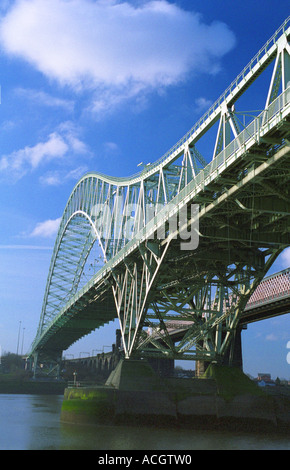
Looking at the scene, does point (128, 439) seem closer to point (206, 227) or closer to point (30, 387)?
point (206, 227)

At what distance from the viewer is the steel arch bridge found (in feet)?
68.1

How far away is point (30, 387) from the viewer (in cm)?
9306

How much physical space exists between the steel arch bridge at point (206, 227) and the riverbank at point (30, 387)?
145ft

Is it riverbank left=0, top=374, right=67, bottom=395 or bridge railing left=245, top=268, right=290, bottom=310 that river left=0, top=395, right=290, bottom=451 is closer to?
bridge railing left=245, top=268, right=290, bottom=310

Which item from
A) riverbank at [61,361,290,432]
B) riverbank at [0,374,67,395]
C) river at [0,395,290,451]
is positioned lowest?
riverbank at [0,374,67,395]

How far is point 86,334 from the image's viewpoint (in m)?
83.9

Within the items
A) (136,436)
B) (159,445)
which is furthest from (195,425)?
(159,445)

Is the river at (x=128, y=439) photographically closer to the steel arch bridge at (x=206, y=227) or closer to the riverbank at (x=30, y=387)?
the steel arch bridge at (x=206, y=227)

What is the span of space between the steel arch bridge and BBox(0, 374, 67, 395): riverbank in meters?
44.3

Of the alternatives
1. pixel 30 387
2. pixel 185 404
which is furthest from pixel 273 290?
pixel 30 387

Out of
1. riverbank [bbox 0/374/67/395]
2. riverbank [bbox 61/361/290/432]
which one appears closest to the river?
riverbank [bbox 61/361/290/432]

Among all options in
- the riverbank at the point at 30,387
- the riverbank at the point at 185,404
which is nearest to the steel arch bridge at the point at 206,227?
the riverbank at the point at 185,404
